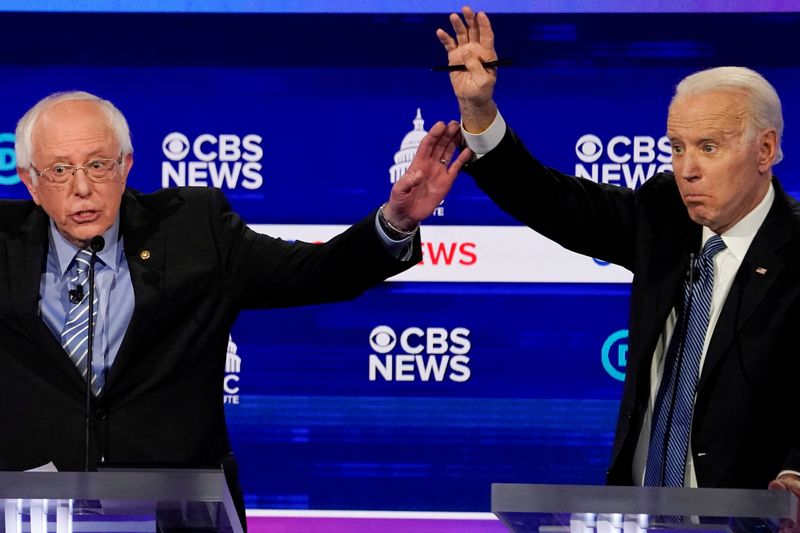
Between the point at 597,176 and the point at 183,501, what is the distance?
2475 mm

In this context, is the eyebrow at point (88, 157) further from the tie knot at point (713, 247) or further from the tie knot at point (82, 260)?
the tie knot at point (713, 247)

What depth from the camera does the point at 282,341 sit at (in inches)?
161

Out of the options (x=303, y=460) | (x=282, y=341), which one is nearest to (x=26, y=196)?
(x=282, y=341)

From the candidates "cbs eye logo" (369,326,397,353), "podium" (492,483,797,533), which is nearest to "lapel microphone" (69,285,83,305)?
"podium" (492,483,797,533)

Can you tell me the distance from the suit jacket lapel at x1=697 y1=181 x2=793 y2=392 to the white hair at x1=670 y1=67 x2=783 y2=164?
0.67 ft

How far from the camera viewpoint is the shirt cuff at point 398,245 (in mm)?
2830

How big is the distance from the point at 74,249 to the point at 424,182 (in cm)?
80

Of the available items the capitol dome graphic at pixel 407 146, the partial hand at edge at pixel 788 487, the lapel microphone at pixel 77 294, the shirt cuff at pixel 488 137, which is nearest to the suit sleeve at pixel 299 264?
the shirt cuff at pixel 488 137

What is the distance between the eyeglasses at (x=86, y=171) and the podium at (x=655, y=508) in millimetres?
1382

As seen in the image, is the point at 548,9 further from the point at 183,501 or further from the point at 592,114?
the point at 183,501

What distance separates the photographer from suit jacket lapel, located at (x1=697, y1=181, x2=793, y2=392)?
107 inches

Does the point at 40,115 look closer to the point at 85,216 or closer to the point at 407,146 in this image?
the point at 85,216

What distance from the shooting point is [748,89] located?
2.80m

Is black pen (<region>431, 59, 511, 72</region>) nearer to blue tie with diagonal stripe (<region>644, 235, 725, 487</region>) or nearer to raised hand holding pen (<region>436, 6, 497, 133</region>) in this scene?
raised hand holding pen (<region>436, 6, 497, 133</region>)
